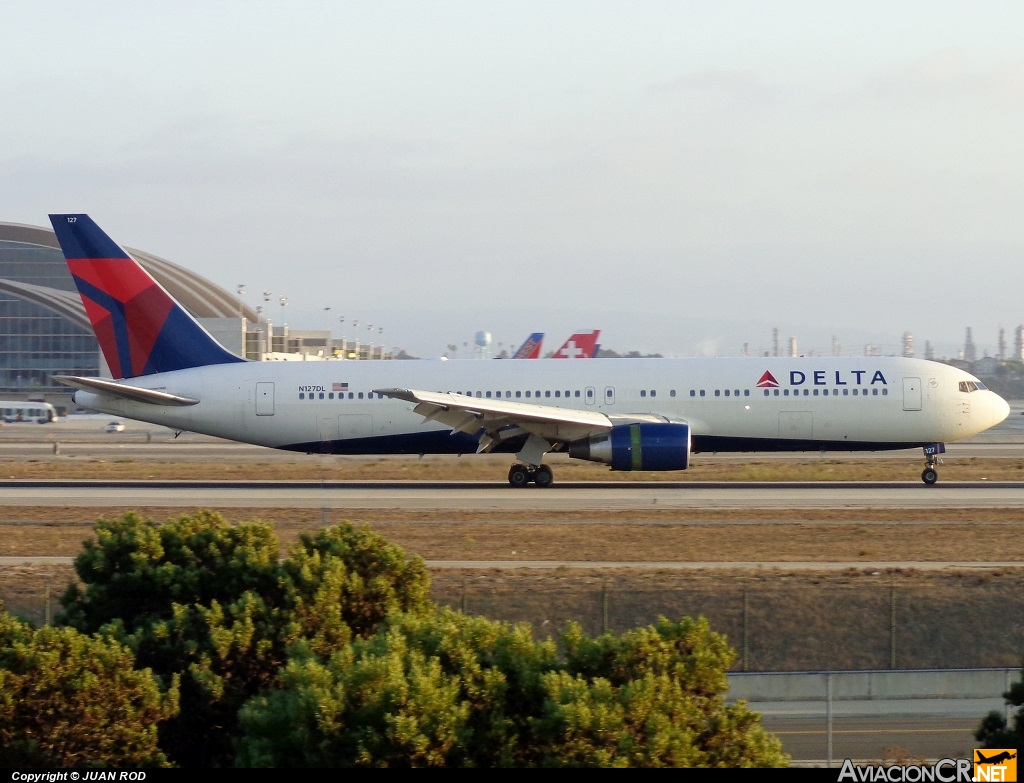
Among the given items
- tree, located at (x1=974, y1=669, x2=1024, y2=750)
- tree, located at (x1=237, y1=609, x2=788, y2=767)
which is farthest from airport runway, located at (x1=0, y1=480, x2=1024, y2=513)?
tree, located at (x1=974, y1=669, x2=1024, y2=750)

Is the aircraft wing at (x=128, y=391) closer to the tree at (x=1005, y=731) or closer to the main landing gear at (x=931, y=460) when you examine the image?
the main landing gear at (x=931, y=460)

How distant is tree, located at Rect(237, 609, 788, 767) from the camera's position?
8094mm

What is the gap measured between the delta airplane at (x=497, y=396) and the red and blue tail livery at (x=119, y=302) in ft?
0.14

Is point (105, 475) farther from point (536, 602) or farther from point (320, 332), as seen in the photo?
point (320, 332)

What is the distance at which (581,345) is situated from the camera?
362 ft

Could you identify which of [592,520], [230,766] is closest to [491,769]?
[230,766]

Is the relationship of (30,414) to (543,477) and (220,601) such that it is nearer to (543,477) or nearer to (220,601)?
(543,477)

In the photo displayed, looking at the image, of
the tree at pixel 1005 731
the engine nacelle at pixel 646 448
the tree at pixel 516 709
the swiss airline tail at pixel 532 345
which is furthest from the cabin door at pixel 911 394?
the swiss airline tail at pixel 532 345

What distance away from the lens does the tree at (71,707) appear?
9.30 m

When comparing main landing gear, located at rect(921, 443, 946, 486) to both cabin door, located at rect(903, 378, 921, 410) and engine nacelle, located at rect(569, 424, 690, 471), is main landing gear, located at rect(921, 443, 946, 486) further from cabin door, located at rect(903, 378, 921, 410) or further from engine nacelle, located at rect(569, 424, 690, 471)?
engine nacelle, located at rect(569, 424, 690, 471)

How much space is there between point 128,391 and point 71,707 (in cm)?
2412

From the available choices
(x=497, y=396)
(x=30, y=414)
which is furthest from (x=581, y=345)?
(x=497, y=396)

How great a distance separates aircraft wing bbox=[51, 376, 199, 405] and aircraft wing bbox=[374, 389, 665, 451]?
22.8ft

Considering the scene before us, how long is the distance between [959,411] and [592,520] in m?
13.3
